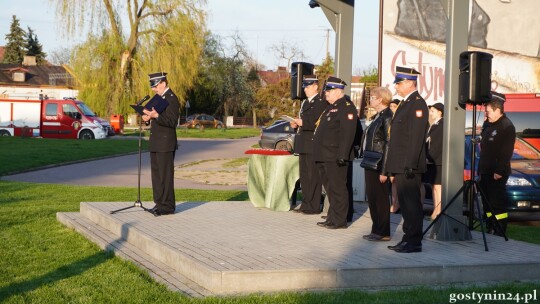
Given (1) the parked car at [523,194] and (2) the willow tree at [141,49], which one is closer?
(1) the parked car at [523,194]

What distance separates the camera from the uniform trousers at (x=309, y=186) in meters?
13.1

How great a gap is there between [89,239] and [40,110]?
39591 millimetres

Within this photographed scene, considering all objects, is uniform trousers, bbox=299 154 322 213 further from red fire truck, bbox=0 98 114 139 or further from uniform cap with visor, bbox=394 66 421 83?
red fire truck, bbox=0 98 114 139

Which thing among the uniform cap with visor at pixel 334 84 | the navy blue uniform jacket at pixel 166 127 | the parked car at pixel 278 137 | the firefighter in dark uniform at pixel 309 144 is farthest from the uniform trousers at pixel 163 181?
the parked car at pixel 278 137

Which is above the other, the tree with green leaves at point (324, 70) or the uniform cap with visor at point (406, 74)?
the tree with green leaves at point (324, 70)

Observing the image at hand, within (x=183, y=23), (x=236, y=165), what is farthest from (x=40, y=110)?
(x=236, y=165)

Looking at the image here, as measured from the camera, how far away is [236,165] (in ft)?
99.6

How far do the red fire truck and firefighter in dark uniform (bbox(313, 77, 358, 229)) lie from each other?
3824cm

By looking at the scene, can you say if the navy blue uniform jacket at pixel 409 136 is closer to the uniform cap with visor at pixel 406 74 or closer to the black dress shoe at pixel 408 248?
the uniform cap with visor at pixel 406 74

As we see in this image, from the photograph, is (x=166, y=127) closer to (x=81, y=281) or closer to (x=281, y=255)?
(x=281, y=255)

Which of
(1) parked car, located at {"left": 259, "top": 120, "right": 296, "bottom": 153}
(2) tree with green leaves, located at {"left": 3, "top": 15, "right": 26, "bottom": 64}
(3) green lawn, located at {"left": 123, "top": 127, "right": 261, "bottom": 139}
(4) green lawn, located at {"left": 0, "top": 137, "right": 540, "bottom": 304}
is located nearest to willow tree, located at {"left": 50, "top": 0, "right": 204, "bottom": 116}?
(3) green lawn, located at {"left": 123, "top": 127, "right": 261, "bottom": 139}

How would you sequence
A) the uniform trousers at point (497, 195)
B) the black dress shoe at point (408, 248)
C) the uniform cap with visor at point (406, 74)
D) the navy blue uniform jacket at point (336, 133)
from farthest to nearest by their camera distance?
1. the uniform trousers at point (497, 195)
2. the navy blue uniform jacket at point (336, 133)
3. the uniform cap with visor at point (406, 74)
4. the black dress shoe at point (408, 248)

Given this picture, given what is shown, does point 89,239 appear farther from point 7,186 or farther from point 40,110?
point 40,110

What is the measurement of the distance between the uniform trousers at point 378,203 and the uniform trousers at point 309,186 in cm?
267
